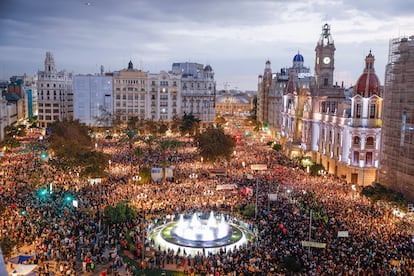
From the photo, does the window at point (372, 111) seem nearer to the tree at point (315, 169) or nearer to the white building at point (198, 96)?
the tree at point (315, 169)

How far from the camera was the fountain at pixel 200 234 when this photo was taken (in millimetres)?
29938

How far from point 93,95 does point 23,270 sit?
3790 inches

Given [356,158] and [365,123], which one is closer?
[365,123]

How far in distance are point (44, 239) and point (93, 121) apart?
9038 cm

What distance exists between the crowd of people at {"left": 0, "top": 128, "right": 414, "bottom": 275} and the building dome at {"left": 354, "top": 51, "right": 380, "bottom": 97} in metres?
11.9

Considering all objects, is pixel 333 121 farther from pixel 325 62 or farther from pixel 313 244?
pixel 313 244

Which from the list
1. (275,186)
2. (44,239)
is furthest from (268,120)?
(44,239)

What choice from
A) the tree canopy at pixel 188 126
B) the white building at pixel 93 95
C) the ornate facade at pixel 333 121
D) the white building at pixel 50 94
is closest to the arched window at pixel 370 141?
the ornate facade at pixel 333 121

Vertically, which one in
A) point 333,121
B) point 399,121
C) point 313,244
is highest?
point 399,121

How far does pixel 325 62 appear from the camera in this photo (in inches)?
2694

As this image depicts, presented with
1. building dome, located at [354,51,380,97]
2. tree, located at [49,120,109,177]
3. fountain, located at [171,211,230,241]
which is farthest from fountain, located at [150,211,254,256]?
building dome, located at [354,51,380,97]

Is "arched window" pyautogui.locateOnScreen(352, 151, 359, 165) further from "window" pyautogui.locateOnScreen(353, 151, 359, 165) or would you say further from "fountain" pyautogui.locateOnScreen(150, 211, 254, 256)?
"fountain" pyautogui.locateOnScreen(150, 211, 254, 256)

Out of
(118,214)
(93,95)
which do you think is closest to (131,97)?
(93,95)

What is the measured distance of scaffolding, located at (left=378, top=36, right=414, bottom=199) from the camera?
134 ft
